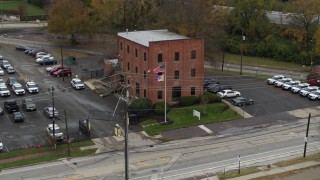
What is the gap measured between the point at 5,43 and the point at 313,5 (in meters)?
64.7

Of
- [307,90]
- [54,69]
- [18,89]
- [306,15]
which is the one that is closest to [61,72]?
[54,69]

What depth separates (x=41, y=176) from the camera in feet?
161

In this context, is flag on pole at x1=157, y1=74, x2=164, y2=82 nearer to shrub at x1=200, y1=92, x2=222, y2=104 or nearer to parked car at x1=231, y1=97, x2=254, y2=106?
shrub at x1=200, y1=92, x2=222, y2=104

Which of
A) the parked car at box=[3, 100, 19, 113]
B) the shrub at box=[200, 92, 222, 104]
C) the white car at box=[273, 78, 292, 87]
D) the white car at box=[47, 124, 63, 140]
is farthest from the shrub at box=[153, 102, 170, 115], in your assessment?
the white car at box=[273, 78, 292, 87]

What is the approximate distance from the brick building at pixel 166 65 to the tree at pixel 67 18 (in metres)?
33.4

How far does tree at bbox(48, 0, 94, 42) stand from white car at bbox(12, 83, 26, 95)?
31142mm

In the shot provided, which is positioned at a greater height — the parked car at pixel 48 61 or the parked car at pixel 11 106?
the parked car at pixel 48 61

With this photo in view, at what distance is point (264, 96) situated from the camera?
75750 mm

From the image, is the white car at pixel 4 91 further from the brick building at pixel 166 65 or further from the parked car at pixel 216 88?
the parked car at pixel 216 88

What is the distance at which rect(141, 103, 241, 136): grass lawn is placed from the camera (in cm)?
6275

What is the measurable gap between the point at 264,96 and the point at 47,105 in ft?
103

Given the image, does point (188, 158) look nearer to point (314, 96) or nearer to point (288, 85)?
point (314, 96)

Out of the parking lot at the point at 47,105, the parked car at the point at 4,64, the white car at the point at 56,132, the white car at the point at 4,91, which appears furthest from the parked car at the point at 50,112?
the parked car at the point at 4,64

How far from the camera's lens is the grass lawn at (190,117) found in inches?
2470
